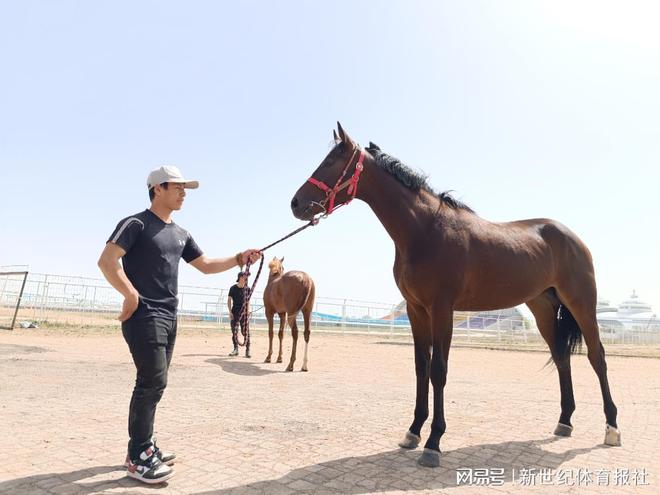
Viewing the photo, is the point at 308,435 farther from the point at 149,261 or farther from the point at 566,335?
the point at 566,335

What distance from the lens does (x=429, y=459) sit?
3.59 metres

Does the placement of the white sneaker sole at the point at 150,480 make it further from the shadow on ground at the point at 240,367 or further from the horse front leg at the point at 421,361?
the shadow on ground at the point at 240,367

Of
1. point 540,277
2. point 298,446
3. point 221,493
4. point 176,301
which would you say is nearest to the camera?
point 221,493

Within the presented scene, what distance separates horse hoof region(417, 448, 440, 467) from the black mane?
7.61ft

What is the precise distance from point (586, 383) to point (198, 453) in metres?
7.93

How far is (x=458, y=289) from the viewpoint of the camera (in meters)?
Answer: 4.09

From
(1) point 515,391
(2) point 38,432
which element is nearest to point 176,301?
(2) point 38,432

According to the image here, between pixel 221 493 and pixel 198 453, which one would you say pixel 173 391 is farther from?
pixel 221 493

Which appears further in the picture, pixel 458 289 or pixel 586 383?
pixel 586 383

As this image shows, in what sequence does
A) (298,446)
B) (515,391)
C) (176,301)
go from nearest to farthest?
(176,301)
(298,446)
(515,391)

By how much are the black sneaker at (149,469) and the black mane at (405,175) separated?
10.2ft

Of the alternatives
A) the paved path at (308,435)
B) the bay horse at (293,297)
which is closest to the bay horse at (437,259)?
the paved path at (308,435)

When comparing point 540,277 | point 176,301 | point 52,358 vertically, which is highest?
point 540,277

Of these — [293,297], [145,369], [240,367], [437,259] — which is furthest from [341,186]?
[240,367]
